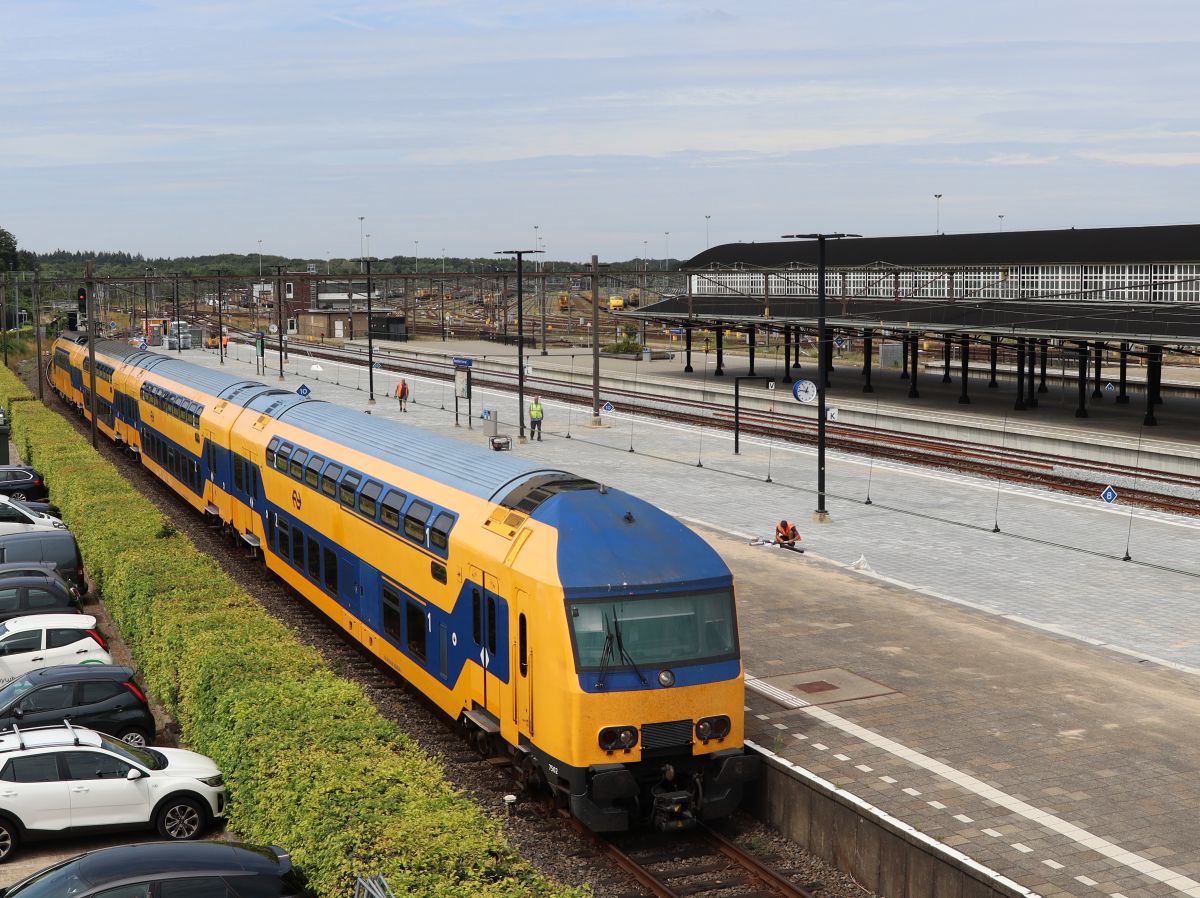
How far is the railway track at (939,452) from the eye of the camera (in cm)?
3631

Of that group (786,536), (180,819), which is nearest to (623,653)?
(180,819)

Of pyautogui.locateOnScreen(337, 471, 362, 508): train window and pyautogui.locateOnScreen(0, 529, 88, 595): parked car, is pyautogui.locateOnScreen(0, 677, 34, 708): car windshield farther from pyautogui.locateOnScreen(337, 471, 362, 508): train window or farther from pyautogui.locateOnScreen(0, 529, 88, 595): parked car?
pyautogui.locateOnScreen(0, 529, 88, 595): parked car

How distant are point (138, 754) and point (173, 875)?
14.6 ft

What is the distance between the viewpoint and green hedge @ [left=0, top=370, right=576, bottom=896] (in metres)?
10.8

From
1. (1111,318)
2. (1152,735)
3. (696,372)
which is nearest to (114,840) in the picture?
(1152,735)

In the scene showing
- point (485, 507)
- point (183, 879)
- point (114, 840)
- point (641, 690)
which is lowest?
point (114, 840)

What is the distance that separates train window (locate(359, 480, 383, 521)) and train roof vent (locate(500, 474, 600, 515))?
3.78 m

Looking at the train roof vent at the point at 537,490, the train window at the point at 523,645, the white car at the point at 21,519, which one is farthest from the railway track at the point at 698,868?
the white car at the point at 21,519

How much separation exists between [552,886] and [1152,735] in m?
9.02

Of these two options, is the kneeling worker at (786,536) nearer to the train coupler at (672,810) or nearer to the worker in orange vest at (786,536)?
the worker in orange vest at (786,536)

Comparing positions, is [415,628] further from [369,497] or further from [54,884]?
[54,884]

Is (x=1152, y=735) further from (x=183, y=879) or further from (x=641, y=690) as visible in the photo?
(x=183, y=879)

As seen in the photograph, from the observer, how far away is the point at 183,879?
11211mm

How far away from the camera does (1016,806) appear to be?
1343cm
